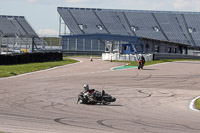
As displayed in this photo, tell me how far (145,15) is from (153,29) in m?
4.75

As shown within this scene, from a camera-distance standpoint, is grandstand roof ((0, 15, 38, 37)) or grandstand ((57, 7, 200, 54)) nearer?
grandstand ((57, 7, 200, 54))

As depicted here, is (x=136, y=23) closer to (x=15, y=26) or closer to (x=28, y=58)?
(x=15, y=26)

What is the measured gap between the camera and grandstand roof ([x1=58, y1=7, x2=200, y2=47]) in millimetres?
82688

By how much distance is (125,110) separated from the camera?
1330 centimetres

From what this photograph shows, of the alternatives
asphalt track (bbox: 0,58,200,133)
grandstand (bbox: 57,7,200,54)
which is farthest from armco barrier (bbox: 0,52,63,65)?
grandstand (bbox: 57,7,200,54)

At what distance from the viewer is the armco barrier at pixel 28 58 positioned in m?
35.0

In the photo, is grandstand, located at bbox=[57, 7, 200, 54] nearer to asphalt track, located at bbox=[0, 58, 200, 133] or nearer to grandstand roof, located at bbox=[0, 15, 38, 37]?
grandstand roof, located at bbox=[0, 15, 38, 37]

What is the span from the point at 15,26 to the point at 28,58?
59.3 meters

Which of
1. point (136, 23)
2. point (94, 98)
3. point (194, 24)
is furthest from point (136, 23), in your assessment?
point (94, 98)

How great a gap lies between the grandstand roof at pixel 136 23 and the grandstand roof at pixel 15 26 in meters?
12.7

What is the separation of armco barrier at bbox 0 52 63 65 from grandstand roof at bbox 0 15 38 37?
50.3 m

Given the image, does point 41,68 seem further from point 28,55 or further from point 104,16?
point 104,16

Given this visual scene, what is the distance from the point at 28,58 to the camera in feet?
127

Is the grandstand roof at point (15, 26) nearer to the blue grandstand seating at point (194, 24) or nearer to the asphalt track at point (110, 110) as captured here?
the blue grandstand seating at point (194, 24)
